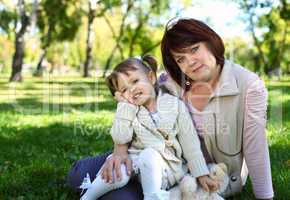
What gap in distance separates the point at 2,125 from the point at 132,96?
4.94m

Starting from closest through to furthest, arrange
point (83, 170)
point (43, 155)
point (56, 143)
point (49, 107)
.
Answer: point (83, 170), point (43, 155), point (56, 143), point (49, 107)

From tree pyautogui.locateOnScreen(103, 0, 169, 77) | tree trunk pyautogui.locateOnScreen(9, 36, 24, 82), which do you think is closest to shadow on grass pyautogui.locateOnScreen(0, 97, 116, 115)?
tree trunk pyautogui.locateOnScreen(9, 36, 24, 82)

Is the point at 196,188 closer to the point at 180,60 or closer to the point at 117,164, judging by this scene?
the point at 117,164

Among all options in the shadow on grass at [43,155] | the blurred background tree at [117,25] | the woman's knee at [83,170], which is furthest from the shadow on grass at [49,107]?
the blurred background tree at [117,25]

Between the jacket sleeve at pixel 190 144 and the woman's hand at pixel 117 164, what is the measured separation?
372mm

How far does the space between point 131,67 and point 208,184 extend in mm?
→ 899

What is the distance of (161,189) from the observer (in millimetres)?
3447

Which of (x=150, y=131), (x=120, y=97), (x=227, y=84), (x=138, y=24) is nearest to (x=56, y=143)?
(x=120, y=97)

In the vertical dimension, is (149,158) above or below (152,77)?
below

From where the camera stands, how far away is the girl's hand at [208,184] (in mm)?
3479

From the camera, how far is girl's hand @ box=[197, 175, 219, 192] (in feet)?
11.4

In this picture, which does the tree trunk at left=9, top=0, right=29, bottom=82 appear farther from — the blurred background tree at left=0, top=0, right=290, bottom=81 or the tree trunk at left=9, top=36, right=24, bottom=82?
the blurred background tree at left=0, top=0, right=290, bottom=81

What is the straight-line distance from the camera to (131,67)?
11.7 feet

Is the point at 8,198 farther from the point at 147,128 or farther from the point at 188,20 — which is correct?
the point at 188,20
